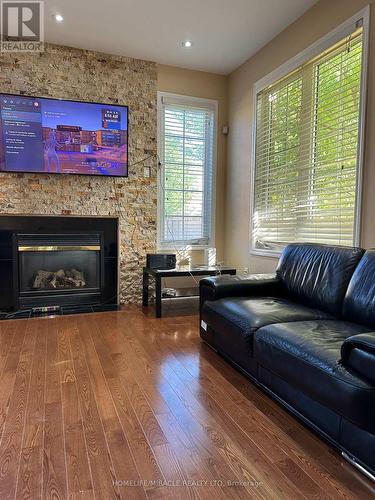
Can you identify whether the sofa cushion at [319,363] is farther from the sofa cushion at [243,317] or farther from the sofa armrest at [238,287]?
the sofa armrest at [238,287]

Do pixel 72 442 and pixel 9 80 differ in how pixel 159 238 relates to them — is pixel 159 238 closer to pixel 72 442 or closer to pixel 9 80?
pixel 9 80

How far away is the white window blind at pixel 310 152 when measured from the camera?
8.96ft

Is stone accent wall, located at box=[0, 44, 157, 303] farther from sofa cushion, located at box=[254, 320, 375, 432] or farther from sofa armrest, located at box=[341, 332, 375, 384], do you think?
sofa armrest, located at box=[341, 332, 375, 384]

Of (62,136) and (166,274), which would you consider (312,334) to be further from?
(62,136)

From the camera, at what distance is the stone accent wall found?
3.69 metres

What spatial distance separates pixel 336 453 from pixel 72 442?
3.97 ft

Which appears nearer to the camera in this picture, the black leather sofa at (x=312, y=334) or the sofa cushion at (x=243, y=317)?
the black leather sofa at (x=312, y=334)

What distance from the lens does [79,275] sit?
414 cm

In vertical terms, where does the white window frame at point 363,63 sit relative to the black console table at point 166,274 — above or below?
above

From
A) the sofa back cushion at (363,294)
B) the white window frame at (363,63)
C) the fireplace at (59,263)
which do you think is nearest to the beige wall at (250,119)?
the white window frame at (363,63)

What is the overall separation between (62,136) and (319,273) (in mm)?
2991

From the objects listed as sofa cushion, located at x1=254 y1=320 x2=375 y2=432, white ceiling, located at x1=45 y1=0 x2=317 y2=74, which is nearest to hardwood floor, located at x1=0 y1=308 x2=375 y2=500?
sofa cushion, located at x1=254 y1=320 x2=375 y2=432

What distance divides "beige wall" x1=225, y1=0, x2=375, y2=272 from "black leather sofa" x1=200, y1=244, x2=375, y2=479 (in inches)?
20.1

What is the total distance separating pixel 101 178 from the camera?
4.01 m
